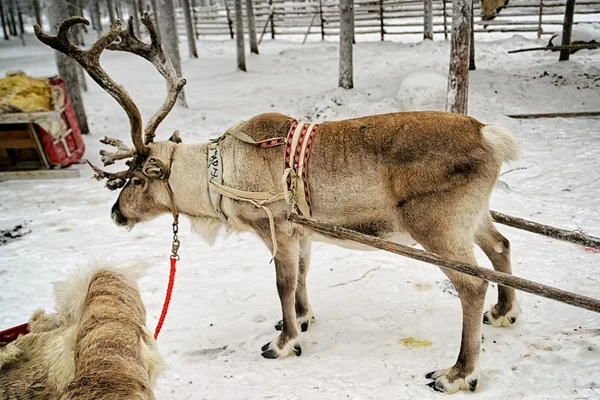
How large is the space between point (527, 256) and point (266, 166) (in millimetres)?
2687

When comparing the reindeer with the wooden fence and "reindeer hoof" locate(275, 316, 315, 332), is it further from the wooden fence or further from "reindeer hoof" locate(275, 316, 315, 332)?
the wooden fence

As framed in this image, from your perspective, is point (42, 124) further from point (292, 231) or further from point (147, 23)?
point (292, 231)

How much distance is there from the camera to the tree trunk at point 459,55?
632 cm

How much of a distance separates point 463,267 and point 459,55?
15.8 ft

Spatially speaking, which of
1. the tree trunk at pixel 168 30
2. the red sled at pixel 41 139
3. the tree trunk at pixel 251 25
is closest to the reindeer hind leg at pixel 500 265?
the red sled at pixel 41 139

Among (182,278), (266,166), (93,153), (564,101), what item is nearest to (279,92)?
(93,153)

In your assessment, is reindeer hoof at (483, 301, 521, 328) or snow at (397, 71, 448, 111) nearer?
reindeer hoof at (483, 301, 521, 328)

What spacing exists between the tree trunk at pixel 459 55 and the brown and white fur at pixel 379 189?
381cm

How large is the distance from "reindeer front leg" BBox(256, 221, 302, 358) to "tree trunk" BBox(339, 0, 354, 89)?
8490 millimetres

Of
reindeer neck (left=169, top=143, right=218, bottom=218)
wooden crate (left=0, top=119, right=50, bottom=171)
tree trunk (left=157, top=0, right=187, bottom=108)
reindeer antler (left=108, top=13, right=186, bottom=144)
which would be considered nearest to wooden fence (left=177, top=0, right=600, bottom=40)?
tree trunk (left=157, top=0, right=187, bottom=108)

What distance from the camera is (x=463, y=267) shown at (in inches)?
101

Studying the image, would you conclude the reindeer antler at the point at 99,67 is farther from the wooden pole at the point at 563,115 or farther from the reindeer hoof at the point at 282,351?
the wooden pole at the point at 563,115

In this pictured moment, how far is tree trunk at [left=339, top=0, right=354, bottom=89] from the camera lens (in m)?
10.5

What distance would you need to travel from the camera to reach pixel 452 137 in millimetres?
2807
